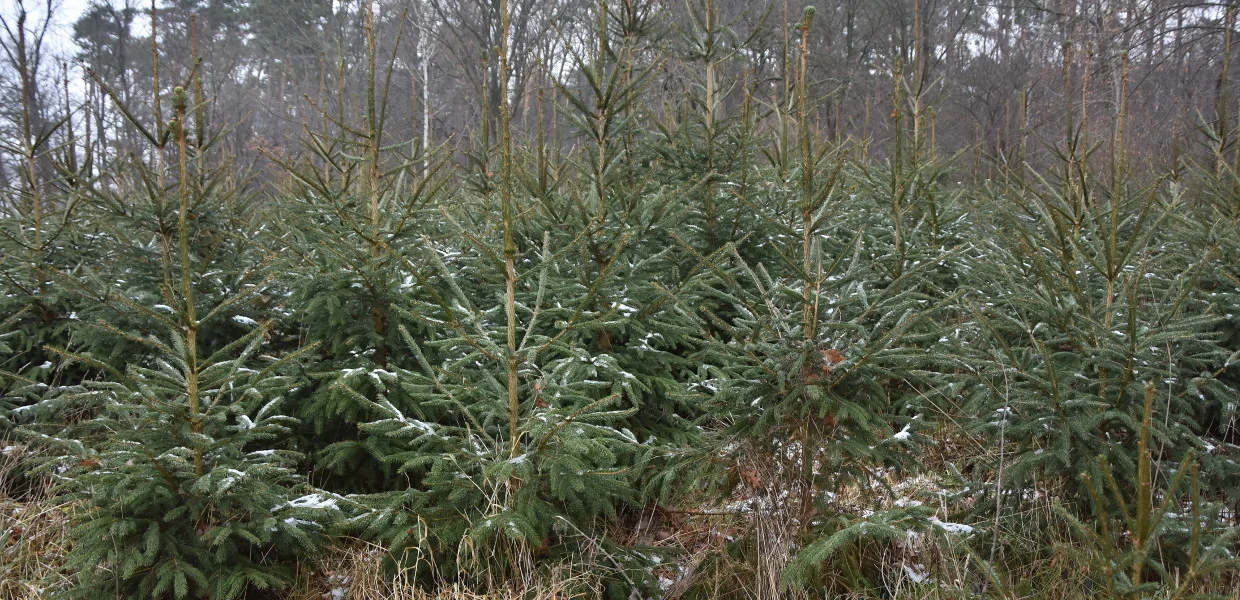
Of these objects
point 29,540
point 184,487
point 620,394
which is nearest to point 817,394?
point 620,394

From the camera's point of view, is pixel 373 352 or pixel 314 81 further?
pixel 314 81

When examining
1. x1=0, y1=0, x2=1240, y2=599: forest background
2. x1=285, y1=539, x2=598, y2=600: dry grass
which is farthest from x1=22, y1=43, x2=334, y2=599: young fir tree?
x1=285, y1=539, x2=598, y2=600: dry grass

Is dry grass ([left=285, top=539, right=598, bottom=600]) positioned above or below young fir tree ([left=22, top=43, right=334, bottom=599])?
below

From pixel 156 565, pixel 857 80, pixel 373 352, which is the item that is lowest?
pixel 156 565

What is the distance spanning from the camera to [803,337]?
3334mm

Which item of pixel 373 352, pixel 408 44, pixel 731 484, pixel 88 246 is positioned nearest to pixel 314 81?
pixel 408 44

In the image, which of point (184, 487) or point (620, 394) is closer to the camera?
point (620, 394)

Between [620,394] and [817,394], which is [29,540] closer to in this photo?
[620,394]

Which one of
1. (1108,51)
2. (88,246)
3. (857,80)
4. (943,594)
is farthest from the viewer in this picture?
(857,80)

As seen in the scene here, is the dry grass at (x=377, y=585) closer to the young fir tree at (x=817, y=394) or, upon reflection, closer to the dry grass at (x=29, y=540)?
the young fir tree at (x=817, y=394)

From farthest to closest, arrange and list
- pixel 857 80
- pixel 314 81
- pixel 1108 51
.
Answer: pixel 314 81
pixel 857 80
pixel 1108 51

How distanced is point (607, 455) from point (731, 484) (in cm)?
71

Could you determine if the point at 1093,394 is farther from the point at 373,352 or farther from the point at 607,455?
the point at 373,352

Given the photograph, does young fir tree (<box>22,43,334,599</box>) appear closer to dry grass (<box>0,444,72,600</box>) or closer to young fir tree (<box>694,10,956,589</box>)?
dry grass (<box>0,444,72,600</box>)
